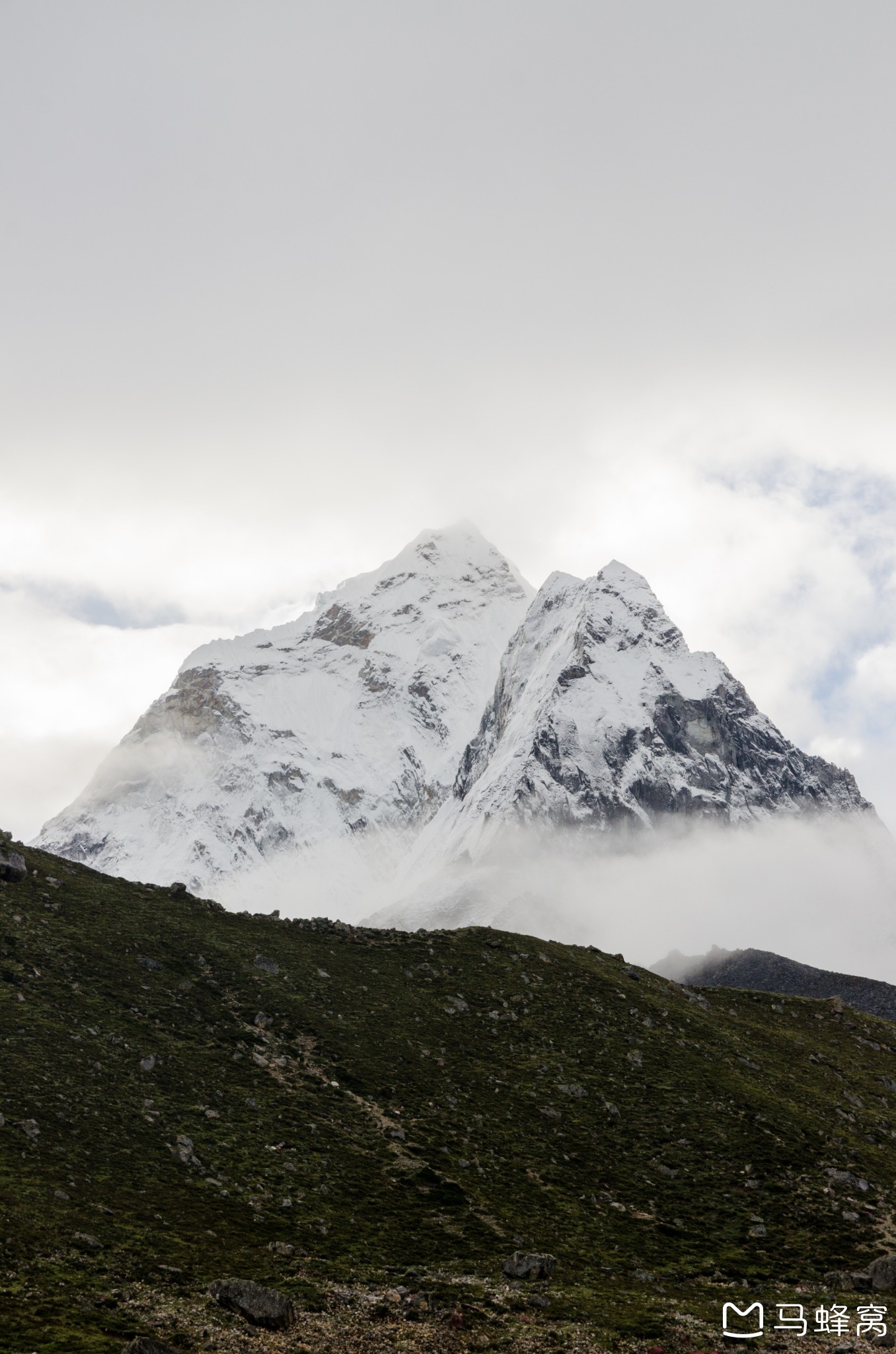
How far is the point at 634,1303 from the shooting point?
33.9m

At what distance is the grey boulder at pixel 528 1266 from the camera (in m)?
35.1

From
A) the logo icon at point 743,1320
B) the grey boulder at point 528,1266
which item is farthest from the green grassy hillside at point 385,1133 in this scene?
the logo icon at point 743,1320

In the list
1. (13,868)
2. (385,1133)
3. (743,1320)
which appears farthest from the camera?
(13,868)

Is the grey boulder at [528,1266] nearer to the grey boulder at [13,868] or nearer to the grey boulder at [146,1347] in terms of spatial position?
the grey boulder at [146,1347]

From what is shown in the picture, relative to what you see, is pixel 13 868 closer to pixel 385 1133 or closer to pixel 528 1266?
pixel 385 1133

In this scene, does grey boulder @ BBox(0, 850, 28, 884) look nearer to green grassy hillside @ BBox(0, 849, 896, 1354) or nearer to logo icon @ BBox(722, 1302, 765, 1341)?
green grassy hillside @ BBox(0, 849, 896, 1354)

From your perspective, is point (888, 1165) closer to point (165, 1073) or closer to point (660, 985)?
point (660, 985)

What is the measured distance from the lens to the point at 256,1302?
27781 mm

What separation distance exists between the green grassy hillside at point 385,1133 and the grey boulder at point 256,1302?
0.71 m

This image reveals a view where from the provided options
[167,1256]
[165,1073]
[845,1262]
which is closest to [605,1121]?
[845,1262]

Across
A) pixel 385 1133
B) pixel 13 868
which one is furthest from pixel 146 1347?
pixel 13 868

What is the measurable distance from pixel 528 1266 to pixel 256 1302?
11.8 m

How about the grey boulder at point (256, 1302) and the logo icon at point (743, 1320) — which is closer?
the grey boulder at point (256, 1302)

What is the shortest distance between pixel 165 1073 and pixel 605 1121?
23.6 metres
